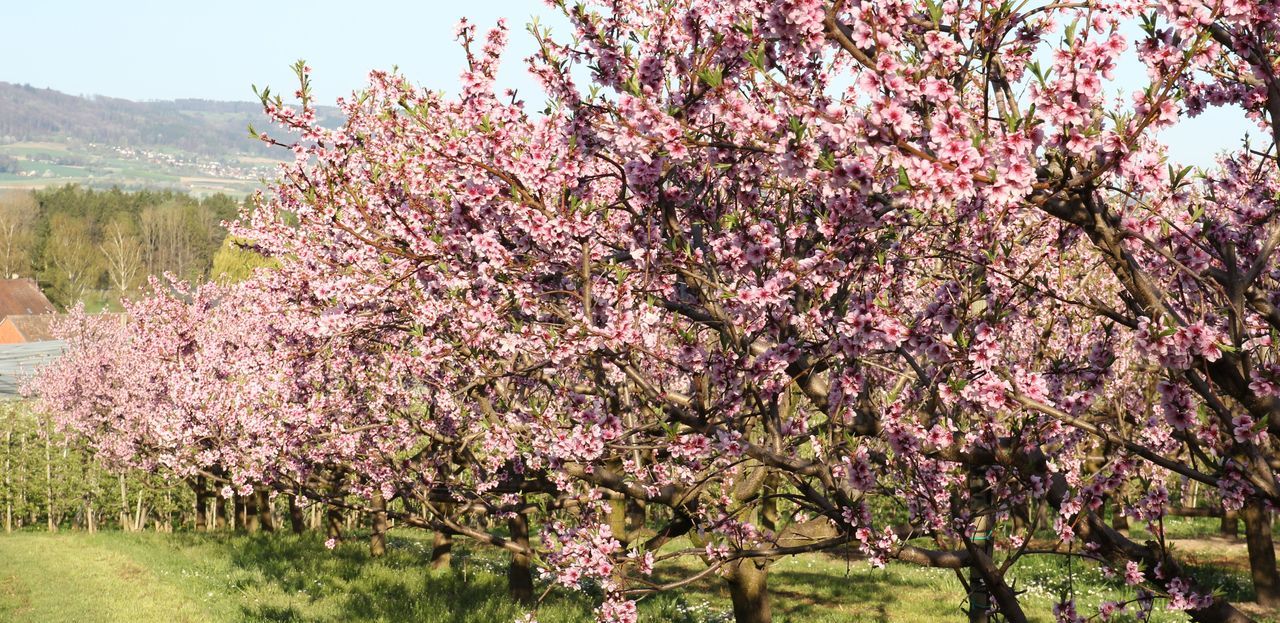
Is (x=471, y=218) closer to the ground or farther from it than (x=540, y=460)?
farther from it

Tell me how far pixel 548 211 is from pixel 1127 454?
146 inches

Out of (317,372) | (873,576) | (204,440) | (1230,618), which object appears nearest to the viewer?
(1230,618)

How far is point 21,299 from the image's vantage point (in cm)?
9081

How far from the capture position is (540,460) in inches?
313

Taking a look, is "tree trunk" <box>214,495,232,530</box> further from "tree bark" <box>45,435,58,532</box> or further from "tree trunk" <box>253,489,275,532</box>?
"tree bark" <box>45,435,58,532</box>

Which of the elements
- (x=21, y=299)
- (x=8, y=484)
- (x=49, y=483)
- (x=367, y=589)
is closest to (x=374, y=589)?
(x=367, y=589)

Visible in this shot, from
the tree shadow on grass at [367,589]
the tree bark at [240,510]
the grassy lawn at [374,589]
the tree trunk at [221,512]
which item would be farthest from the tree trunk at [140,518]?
the tree shadow on grass at [367,589]

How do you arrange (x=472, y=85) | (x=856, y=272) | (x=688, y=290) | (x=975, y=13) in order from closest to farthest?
1. (x=975, y=13)
2. (x=856, y=272)
3. (x=688, y=290)
4. (x=472, y=85)

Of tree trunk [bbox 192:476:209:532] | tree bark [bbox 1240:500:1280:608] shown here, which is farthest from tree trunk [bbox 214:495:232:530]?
tree bark [bbox 1240:500:1280:608]

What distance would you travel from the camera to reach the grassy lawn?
569 inches

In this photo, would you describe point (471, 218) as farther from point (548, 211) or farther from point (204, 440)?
point (204, 440)

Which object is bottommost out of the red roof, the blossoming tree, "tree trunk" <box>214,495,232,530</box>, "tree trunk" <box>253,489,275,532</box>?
"tree trunk" <box>214,495,232,530</box>

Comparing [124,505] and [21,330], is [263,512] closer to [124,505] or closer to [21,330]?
[124,505]

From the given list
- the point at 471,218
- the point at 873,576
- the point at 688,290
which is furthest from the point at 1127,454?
the point at 873,576
